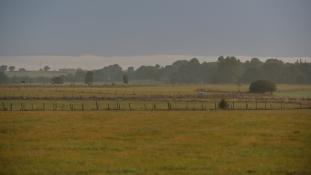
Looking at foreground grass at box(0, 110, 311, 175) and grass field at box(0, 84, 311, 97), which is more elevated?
grass field at box(0, 84, 311, 97)

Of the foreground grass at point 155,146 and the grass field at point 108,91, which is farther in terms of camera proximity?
the grass field at point 108,91

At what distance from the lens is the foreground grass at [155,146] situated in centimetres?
2227

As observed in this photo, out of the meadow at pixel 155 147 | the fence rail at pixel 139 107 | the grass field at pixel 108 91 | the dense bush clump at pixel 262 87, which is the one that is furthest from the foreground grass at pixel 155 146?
the dense bush clump at pixel 262 87

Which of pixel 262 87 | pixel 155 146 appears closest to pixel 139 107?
pixel 155 146

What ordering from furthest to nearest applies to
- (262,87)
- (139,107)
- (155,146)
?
(262,87)
(139,107)
(155,146)

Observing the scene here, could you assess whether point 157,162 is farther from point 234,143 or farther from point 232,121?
point 232,121

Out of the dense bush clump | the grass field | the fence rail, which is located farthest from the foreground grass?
the dense bush clump

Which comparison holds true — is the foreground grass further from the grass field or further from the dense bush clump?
the dense bush clump

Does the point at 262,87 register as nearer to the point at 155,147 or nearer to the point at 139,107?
the point at 139,107

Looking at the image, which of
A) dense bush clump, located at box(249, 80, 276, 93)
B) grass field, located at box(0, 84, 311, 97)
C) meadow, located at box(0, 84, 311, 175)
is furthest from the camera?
dense bush clump, located at box(249, 80, 276, 93)

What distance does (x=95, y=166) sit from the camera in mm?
22531

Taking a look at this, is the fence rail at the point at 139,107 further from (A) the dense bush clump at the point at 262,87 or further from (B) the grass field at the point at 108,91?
(A) the dense bush clump at the point at 262,87

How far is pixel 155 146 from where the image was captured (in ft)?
94.5

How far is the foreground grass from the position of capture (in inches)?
877
